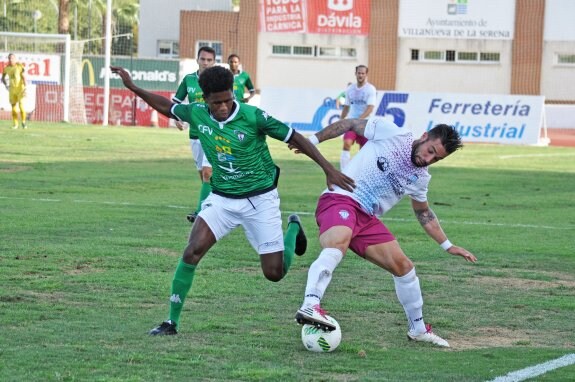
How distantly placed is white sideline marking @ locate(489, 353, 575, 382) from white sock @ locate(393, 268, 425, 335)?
1.05 meters

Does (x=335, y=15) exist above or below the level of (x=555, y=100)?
above

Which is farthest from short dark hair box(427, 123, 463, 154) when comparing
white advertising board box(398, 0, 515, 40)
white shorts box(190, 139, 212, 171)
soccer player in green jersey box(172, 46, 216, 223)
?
white advertising board box(398, 0, 515, 40)

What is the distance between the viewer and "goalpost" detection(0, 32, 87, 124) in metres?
46.3

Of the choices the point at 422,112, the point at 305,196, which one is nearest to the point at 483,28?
the point at 422,112

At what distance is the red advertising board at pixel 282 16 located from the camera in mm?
61844

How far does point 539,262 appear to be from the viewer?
12.8 metres

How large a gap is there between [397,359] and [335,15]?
182 ft

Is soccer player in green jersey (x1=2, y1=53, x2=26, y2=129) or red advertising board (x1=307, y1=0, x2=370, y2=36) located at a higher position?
red advertising board (x1=307, y1=0, x2=370, y2=36)

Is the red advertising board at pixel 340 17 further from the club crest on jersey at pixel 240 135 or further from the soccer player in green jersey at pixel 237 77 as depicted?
the club crest on jersey at pixel 240 135

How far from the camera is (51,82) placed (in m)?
47.0

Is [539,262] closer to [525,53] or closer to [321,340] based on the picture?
[321,340]

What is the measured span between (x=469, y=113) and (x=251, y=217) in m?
31.9

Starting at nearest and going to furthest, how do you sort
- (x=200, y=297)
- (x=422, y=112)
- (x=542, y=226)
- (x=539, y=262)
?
1. (x=200, y=297)
2. (x=539, y=262)
3. (x=542, y=226)
4. (x=422, y=112)

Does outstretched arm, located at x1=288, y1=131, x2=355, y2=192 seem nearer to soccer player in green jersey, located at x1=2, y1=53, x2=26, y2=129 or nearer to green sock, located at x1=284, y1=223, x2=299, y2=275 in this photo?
green sock, located at x1=284, y1=223, x2=299, y2=275
